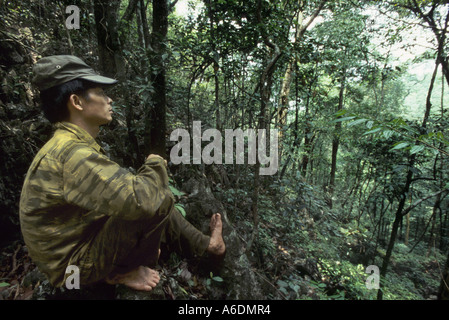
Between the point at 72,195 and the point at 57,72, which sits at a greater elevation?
the point at 57,72

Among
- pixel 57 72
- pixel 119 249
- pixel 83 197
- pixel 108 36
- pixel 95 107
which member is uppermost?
pixel 108 36

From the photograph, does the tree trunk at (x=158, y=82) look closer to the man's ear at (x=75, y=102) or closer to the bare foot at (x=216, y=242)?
the man's ear at (x=75, y=102)

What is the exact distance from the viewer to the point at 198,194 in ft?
11.6

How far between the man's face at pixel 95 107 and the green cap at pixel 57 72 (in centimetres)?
10

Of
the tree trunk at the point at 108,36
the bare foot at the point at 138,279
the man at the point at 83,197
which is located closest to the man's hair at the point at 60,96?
the man at the point at 83,197

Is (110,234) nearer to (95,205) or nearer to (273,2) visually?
(95,205)

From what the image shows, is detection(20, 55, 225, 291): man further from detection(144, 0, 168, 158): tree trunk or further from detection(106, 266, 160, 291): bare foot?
detection(144, 0, 168, 158): tree trunk

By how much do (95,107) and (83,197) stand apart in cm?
77

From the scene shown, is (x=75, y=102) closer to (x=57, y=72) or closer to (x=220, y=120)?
(x=57, y=72)

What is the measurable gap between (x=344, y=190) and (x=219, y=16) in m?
12.8

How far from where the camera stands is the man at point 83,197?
1383 mm

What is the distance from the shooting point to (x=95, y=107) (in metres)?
1.73

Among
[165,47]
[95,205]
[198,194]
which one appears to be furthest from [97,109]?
[198,194]

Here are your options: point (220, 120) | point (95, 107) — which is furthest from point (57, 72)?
point (220, 120)
